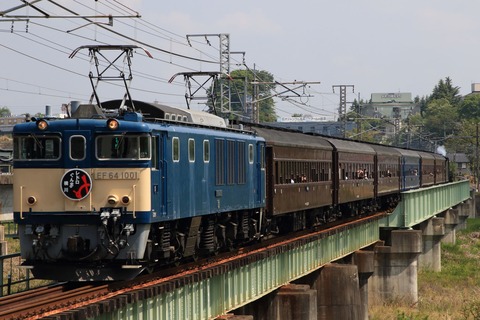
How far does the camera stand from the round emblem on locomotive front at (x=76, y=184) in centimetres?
2122

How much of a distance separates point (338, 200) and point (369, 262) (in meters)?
3.71

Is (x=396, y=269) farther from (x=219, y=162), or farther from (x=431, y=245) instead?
(x=219, y=162)

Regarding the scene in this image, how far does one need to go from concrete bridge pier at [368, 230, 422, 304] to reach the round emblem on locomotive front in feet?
116

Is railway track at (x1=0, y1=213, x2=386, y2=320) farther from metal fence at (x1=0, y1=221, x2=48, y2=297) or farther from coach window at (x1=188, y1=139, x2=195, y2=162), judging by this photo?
coach window at (x1=188, y1=139, x2=195, y2=162)

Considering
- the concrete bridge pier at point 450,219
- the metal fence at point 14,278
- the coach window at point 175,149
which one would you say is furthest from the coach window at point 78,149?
the concrete bridge pier at point 450,219

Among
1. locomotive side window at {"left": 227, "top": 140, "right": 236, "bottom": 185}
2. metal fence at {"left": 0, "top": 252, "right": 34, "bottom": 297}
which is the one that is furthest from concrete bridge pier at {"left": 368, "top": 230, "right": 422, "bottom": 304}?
locomotive side window at {"left": 227, "top": 140, "right": 236, "bottom": 185}

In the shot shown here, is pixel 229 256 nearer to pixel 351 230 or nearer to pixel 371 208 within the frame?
pixel 351 230

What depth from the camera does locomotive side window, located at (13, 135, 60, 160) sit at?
852 inches

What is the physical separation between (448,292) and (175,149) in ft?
138

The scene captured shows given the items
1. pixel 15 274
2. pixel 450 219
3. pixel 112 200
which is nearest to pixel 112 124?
pixel 112 200

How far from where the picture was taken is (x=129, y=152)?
70.2 ft

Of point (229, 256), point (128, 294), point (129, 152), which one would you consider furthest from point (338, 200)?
point (128, 294)

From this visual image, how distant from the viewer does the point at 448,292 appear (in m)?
62.3

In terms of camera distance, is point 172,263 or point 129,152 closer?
point 129,152
